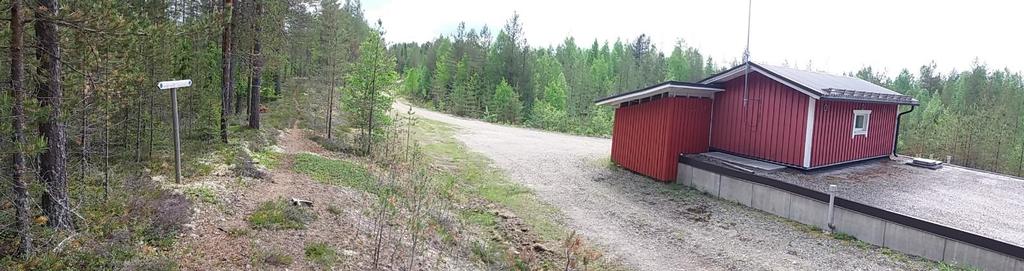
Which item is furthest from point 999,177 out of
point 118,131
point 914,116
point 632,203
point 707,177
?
point 914,116

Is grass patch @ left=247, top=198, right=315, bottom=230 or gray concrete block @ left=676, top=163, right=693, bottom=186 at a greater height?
gray concrete block @ left=676, top=163, right=693, bottom=186

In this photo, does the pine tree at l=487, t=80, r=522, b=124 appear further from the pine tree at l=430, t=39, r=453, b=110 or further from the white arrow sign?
the white arrow sign

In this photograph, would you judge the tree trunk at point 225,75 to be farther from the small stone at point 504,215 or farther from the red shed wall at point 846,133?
the red shed wall at point 846,133

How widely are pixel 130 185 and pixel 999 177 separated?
732 inches

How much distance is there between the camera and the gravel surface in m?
8.96

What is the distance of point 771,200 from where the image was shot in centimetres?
1118

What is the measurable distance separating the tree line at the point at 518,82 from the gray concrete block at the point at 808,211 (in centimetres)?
1803

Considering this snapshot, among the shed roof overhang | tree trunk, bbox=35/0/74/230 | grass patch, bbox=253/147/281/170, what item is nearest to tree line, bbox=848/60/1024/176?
→ the shed roof overhang

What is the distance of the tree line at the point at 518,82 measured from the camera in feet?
119

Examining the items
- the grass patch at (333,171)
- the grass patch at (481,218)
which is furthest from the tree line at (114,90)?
the grass patch at (481,218)

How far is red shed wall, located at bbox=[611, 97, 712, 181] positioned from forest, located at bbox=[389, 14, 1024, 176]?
29.7 feet

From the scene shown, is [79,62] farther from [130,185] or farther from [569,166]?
[569,166]

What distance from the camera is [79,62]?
5629mm

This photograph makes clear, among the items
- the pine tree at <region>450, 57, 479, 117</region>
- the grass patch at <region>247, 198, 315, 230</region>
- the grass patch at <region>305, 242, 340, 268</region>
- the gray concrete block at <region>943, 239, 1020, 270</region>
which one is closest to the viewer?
the grass patch at <region>305, 242, 340, 268</region>
